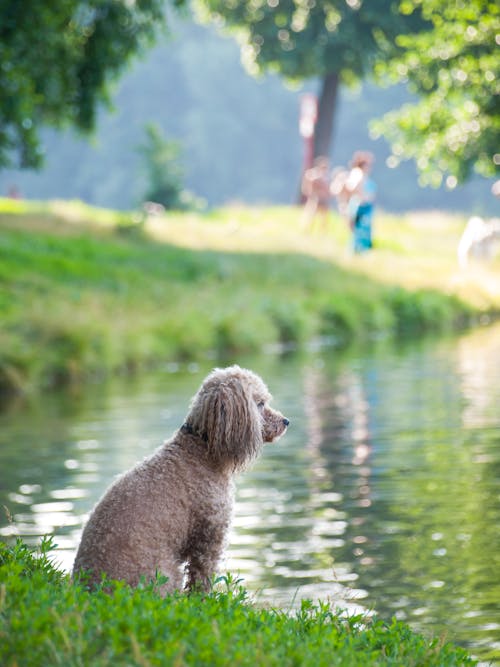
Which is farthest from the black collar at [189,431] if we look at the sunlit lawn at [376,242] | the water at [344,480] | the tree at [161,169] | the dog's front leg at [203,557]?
the tree at [161,169]

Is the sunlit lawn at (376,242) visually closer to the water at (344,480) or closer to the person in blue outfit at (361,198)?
the person in blue outfit at (361,198)

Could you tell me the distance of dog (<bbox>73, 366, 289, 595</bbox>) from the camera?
7.25 m

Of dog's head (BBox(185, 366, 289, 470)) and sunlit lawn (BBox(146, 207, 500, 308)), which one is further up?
sunlit lawn (BBox(146, 207, 500, 308))

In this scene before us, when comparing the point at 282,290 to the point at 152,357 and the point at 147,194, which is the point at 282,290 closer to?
the point at 152,357

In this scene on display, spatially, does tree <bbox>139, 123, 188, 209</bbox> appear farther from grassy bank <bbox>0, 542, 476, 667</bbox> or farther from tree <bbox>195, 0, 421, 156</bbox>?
grassy bank <bbox>0, 542, 476, 667</bbox>

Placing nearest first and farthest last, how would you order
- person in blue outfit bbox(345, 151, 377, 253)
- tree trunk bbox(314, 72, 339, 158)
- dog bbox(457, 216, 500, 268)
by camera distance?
person in blue outfit bbox(345, 151, 377, 253) → dog bbox(457, 216, 500, 268) → tree trunk bbox(314, 72, 339, 158)

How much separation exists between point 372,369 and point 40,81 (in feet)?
29.7

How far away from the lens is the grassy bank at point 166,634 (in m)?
5.77

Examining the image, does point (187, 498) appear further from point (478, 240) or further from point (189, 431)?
point (478, 240)

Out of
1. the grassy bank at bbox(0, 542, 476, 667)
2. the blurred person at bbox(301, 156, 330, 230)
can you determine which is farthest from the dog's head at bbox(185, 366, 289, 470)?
the blurred person at bbox(301, 156, 330, 230)

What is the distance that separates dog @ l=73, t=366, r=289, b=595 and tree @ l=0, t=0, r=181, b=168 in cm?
1996

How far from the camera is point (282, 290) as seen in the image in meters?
34.4

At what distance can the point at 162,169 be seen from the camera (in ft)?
166

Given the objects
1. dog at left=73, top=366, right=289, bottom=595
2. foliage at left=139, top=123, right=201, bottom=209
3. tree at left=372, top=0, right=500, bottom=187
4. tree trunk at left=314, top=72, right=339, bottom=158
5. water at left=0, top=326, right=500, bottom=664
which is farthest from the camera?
tree trunk at left=314, top=72, right=339, bottom=158
